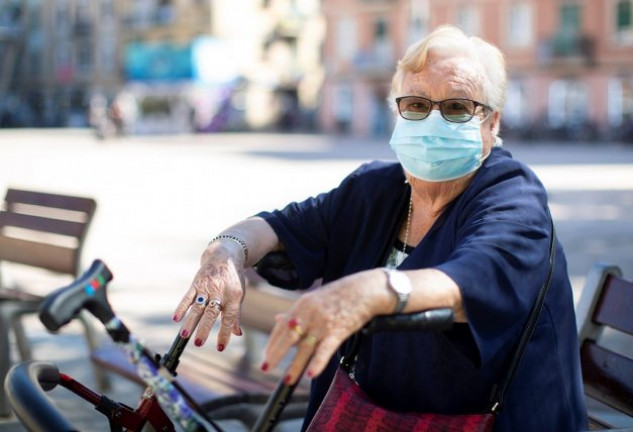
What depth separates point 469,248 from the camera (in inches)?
74.8

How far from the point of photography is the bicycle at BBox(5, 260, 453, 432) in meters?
1.56

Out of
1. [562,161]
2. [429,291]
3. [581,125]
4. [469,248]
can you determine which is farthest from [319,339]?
[581,125]

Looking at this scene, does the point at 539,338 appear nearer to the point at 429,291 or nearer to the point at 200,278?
the point at 429,291

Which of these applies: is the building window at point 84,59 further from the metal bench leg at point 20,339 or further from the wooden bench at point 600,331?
the wooden bench at point 600,331

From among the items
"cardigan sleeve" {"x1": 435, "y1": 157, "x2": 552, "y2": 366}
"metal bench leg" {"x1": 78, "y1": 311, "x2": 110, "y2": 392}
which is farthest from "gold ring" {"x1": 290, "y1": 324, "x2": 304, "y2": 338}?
"metal bench leg" {"x1": 78, "y1": 311, "x2": 110, "y2": 392}

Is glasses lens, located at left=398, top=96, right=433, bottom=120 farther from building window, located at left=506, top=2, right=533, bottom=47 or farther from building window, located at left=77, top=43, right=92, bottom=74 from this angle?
building window, located at left=77, top=43, right=92, bottom=74

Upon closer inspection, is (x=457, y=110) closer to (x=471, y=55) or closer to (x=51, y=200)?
(x=471, y=55)

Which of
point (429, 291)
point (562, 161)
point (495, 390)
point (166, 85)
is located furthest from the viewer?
point (166, 85)

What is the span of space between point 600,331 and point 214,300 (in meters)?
1.38

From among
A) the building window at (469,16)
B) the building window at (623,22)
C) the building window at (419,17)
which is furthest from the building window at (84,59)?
the building window at (623,22)

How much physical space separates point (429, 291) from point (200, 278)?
691 mm

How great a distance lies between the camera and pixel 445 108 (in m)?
2.37

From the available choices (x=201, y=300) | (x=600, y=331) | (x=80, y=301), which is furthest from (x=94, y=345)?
(x=80, y=301)

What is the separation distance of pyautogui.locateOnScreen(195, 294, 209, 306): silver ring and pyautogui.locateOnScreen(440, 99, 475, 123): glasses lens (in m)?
0.73
